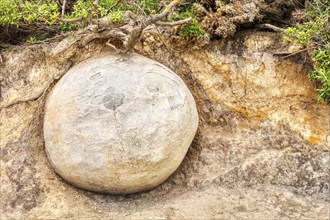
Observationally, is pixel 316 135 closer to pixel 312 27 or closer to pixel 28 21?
pixel 312 27

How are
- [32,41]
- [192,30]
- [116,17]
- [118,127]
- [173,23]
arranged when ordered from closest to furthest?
[118,127], [116,17], [173,23], [192,30], [32,41]

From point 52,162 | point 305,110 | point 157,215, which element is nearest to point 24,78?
point 52,162

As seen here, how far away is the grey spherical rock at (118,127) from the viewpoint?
3480mm

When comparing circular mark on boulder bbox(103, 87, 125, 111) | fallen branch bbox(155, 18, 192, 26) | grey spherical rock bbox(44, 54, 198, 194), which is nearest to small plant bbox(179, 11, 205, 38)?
fallen branch bbox(155, 18, 192, 26)

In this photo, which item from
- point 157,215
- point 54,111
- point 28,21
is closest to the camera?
point 157,215

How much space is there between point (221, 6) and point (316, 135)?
4.62 feet

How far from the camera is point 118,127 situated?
3.47m

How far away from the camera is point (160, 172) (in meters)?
3.65

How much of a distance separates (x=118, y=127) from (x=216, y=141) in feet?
3.33

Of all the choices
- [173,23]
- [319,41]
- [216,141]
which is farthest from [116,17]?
[319,41]

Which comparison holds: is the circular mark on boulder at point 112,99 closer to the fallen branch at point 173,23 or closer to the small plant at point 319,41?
the fallen branch at point 173,23

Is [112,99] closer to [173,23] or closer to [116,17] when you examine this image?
[116,17]

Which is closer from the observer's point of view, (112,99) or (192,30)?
(112,99)

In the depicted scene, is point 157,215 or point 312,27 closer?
point 157,215
